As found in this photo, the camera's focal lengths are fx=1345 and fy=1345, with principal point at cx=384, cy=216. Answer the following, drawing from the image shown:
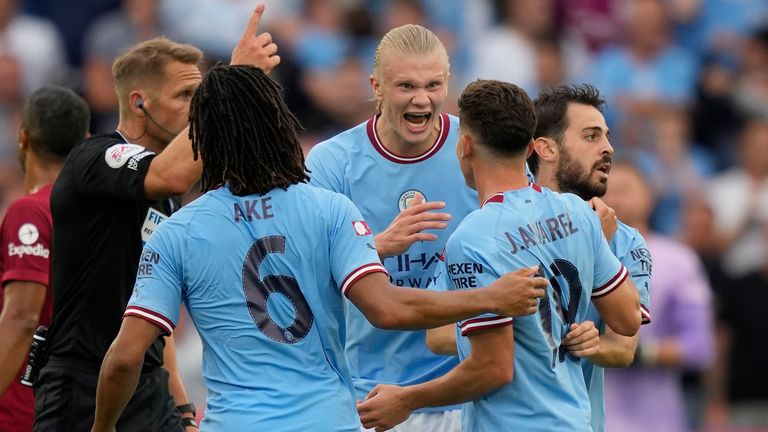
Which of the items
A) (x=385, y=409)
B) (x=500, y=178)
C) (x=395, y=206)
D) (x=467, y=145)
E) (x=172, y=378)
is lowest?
(x=172, y=378)

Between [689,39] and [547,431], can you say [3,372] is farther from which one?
[689,39]

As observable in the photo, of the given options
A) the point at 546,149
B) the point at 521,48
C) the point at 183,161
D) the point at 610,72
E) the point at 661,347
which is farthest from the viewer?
the point at 521,48

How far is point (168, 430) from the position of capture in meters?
6.17

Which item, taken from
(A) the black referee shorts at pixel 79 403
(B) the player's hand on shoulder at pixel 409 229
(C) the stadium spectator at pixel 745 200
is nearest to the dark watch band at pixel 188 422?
(A) the black referee shorts at pixel 79 403

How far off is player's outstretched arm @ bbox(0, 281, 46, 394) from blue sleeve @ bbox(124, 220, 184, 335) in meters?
1.59

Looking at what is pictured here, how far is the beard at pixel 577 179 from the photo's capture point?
19.6ft

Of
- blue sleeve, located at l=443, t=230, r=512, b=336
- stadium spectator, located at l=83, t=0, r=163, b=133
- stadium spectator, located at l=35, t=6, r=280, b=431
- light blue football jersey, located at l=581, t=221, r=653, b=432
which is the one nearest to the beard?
light blue football jersey, located at l=581, t=221, r=653, b=432

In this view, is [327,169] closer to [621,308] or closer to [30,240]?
[30,240]

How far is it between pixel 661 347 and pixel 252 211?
5359 mm

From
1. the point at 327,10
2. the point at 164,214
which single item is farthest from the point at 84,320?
the point at 327,10

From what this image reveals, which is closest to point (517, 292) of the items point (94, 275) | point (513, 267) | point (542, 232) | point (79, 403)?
point (513, 267)

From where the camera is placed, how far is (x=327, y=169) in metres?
6.53

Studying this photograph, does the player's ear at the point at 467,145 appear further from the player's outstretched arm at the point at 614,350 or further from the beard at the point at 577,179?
the player's outstretched arm at the point at 614,350

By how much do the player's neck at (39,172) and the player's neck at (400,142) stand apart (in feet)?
5.48
